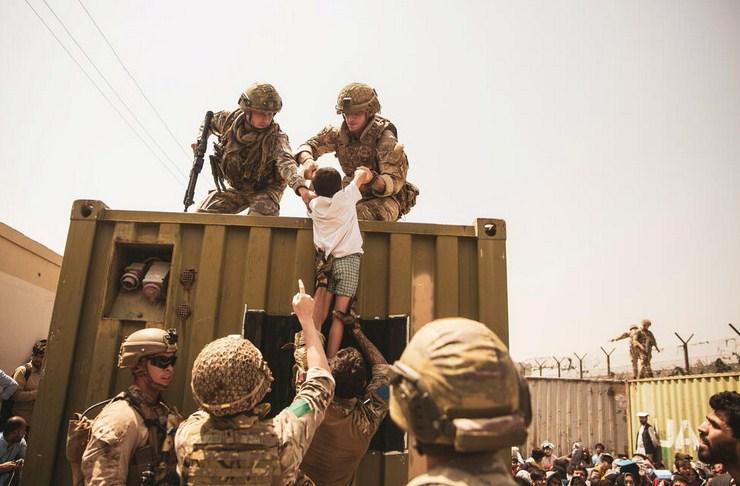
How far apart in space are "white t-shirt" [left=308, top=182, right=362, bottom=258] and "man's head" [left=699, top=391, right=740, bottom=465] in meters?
2.34

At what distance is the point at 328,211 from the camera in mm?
3014

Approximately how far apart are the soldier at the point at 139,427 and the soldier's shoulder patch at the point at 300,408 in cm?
67

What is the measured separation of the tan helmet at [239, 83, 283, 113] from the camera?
3953 millimetres

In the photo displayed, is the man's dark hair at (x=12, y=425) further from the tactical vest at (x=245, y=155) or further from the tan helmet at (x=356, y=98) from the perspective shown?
the tan helmet at (x=356, y=98)

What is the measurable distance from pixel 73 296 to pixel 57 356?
1.11ft

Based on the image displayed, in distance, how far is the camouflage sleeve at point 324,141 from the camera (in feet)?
14.4

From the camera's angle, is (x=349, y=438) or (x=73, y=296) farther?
(x=73, y=296)

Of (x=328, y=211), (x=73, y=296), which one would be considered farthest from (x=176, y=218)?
(x=328, y=211)

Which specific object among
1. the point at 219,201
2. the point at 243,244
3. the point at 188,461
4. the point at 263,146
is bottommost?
the point at 188,461

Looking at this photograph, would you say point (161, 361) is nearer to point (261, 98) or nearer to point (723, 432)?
point (261, 98)

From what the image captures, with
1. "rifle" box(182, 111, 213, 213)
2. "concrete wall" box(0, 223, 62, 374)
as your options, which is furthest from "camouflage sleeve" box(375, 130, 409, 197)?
"concrete wall" box(0, 223, 62, 374)

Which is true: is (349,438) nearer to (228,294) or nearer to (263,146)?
(228,294)

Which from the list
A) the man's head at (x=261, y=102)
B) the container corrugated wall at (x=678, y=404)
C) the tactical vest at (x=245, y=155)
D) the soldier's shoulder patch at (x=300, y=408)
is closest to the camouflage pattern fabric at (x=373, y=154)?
the tactical vest at (x=245, y=155)

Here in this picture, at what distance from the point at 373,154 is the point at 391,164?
23 cm
